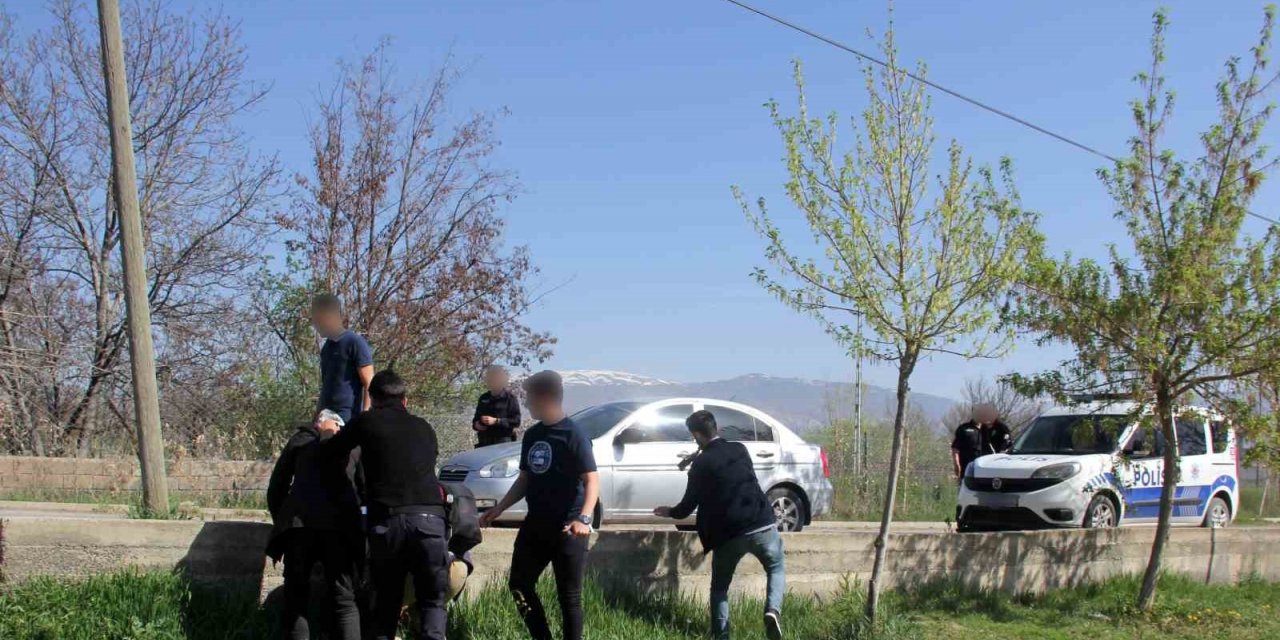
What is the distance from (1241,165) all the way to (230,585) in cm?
898

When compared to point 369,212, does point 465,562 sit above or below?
below

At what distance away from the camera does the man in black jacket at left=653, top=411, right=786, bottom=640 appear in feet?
27.0

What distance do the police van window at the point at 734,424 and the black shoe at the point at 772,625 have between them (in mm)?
4405

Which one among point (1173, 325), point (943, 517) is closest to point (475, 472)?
point (1173, 325)

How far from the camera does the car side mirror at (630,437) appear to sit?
11.8 m

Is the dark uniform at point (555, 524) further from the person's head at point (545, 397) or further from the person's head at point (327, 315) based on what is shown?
the person's head at point (327, 315)

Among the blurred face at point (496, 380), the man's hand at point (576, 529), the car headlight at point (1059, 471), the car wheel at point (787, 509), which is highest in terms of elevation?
the blurred face at point (496, 380)

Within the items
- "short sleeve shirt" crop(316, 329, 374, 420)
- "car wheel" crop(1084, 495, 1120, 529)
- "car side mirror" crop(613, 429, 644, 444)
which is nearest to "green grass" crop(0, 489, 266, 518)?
"car side mirror" crop(613, 429, 644, 444)

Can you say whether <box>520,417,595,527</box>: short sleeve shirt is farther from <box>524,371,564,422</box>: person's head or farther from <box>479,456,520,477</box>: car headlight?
<box>479,456,520,477</box>: car headlight

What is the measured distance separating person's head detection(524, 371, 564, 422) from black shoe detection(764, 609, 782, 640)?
7.23ft

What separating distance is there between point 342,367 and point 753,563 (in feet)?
12.8

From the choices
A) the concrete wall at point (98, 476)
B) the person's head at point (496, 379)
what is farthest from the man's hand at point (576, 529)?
the concrete wall at point (98, 476)

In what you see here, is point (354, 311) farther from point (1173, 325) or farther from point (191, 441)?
point (1173, 325)

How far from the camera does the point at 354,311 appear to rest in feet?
58.0
